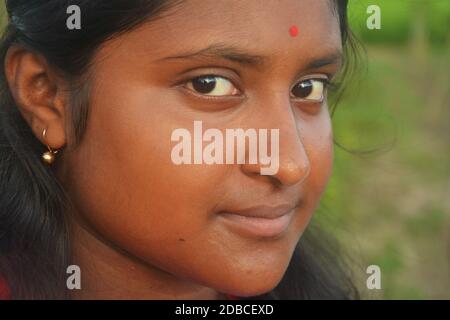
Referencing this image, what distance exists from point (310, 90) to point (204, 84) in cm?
26

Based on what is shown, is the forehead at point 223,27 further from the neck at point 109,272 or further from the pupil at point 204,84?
the neck at point 109,272

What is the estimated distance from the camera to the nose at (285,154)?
138 centimetres

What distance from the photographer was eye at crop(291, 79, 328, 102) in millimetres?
1520

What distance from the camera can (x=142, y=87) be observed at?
1.38 m

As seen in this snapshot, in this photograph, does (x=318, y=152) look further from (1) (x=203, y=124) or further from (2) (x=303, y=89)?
(1) (x=203, y=124)

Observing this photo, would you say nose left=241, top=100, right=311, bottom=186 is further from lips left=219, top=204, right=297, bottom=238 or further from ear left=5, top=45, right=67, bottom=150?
ear left=5, top=45, right=67, bottom=150

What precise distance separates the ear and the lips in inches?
14.8

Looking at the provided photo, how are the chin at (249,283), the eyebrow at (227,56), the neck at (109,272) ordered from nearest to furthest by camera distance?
the eyebrow at (227,56), the chin at (249,283), the neck at (109,272)

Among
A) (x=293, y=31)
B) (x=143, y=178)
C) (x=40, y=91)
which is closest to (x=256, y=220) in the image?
(x=143, y=178)

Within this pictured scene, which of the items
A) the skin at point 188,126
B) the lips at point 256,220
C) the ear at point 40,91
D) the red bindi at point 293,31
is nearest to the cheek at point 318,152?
the skin at point 188,126

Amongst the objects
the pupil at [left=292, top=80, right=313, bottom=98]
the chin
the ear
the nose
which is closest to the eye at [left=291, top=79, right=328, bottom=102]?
the pupil at [left=292, top=80, right=313, bottom=98]

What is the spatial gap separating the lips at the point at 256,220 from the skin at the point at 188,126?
1cm
